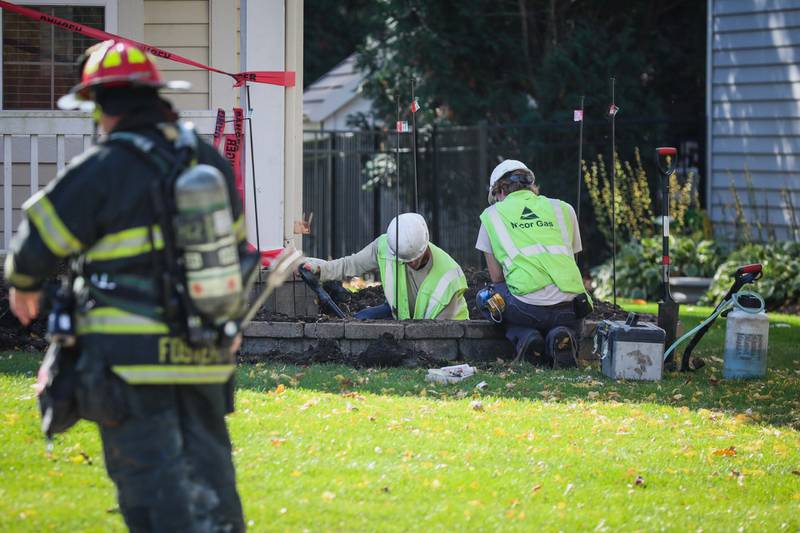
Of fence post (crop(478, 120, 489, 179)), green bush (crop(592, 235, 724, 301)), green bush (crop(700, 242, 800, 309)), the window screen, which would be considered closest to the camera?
the window screen

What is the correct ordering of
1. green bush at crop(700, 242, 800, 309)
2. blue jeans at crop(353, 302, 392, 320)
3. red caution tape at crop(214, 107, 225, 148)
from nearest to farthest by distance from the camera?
red caution tape at crop(214, 107, 225, 148)
blue jeans at crop(353, 302, 392, 320)
green bush at crop(700, 242, 800, 309)

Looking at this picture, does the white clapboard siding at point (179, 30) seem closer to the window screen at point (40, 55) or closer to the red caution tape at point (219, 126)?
the window screen at point (40, 55)

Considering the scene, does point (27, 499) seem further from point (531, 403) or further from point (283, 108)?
point (283, 108)

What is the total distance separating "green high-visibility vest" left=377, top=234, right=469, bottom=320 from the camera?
938 centimetres

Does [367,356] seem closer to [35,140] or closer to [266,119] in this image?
[266,119]

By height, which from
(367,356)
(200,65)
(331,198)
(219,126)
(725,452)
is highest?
(200,65)

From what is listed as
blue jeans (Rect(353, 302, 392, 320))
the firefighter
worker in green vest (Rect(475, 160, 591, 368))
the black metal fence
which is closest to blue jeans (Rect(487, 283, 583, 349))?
worker in green vest (Rect(475, 160, 591, 368))

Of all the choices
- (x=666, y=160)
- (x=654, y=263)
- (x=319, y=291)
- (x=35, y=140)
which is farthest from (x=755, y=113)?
(x=35, y=140)

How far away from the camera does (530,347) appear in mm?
9117

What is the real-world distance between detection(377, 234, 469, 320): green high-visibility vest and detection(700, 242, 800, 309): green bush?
18.3ft

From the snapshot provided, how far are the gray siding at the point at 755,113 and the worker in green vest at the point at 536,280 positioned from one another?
6.34m

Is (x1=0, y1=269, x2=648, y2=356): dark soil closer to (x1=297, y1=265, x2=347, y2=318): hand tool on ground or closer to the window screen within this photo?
(x1=297, y1=265, x2=347, y2=318): hand tool on ground

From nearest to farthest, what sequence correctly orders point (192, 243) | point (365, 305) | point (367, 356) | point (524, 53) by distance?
Result: point (192, 243)
point (367, 356)
point (365, 305)
point (524, 53)

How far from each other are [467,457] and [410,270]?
3.38 metres
